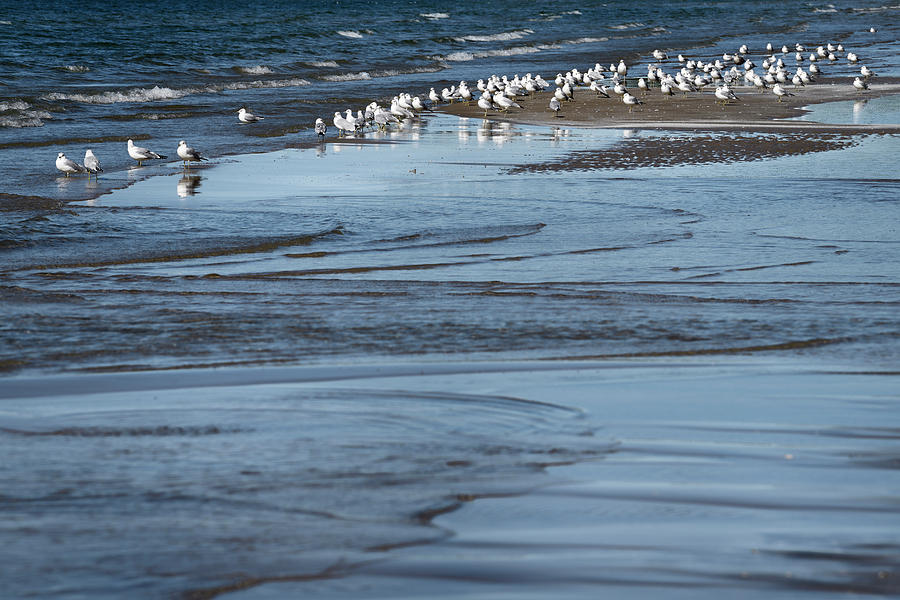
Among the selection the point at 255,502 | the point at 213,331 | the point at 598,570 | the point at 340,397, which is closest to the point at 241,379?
the point at 340,397

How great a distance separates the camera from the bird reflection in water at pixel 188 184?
1413cm

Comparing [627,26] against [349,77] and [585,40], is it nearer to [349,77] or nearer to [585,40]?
[585,40]

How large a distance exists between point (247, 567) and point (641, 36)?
202ft

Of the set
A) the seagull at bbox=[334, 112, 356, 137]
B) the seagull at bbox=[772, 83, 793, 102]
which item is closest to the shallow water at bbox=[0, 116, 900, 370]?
the seagull at bbox=[334, 112, 356, 137]

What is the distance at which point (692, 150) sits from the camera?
18016mm

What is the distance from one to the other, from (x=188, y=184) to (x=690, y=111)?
42.7 ft

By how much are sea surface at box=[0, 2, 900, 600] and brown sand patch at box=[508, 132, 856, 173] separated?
0.20 m

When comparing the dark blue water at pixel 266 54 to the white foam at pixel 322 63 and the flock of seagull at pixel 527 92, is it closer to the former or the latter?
the white foam at pixel 322 63

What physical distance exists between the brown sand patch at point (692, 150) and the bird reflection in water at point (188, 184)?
3623 millimetres

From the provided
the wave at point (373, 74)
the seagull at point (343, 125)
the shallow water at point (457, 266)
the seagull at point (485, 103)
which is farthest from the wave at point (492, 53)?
the shallow water at point (457, 266)

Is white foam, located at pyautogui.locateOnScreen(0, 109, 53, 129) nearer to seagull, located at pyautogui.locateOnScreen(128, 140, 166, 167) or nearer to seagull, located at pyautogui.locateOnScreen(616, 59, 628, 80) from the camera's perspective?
seagull, located at pyautogui.locateOnScreen(128, 140, 166, 167)

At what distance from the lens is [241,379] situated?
6.36 meters

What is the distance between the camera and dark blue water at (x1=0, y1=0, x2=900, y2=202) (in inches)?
867

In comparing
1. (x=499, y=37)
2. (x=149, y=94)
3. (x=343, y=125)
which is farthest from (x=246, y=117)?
(x=499, y=37)
